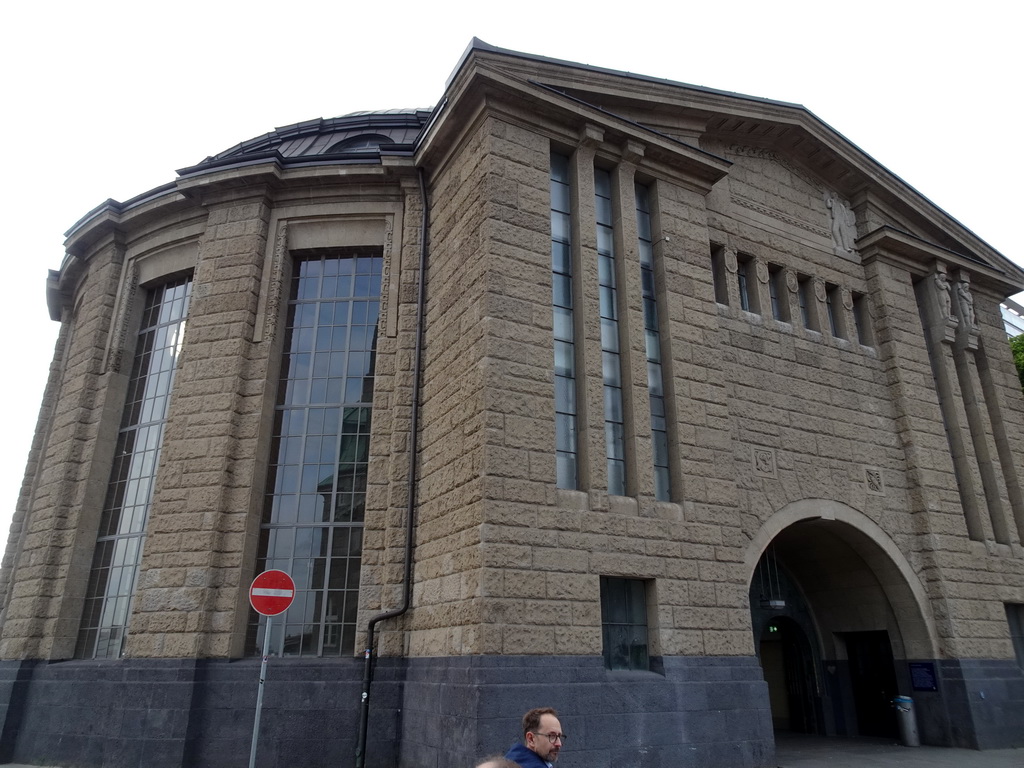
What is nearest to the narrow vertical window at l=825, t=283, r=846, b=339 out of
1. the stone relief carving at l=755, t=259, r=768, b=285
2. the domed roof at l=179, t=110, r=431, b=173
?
the stone relief carving at l=755, t=259, r=768, b=285

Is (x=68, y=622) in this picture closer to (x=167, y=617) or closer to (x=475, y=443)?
(x=167, y=617)

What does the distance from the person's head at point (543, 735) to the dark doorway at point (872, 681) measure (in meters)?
14.2

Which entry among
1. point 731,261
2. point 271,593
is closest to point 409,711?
point 271,593

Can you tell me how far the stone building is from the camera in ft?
37.0

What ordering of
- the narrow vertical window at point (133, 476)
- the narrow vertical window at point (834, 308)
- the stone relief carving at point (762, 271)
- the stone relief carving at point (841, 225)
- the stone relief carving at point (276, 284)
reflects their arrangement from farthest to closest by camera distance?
the stone relief carving at point (841, 225), the narrow vertical window at point (834, 308), the stone relief carving at point (762, 271), the stone relief carving at point (276, 284), the narrow vertical window at point (133, 476)

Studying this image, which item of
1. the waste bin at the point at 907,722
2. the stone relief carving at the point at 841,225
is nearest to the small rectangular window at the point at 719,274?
the stone relief carving at the point at 841,225

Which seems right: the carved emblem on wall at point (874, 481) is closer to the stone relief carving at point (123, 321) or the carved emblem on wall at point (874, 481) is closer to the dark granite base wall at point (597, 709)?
the dark granite base wall at point (597, 709)

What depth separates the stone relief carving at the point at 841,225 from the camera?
17500mm

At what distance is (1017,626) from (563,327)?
38.8ft

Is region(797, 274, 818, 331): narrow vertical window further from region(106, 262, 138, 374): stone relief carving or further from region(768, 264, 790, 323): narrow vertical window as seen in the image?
region(106, 262, 138, 374): stone relief carving

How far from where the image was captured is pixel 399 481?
43.3ft

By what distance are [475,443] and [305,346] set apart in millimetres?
5550

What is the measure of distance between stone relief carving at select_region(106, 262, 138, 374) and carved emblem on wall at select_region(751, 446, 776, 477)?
12904 mm

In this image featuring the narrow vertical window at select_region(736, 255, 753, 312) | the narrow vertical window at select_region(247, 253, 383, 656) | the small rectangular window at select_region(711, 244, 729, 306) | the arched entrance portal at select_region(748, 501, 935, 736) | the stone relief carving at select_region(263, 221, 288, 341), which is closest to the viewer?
the narrow vertical window at select_region(247, 253, 383, 656)
